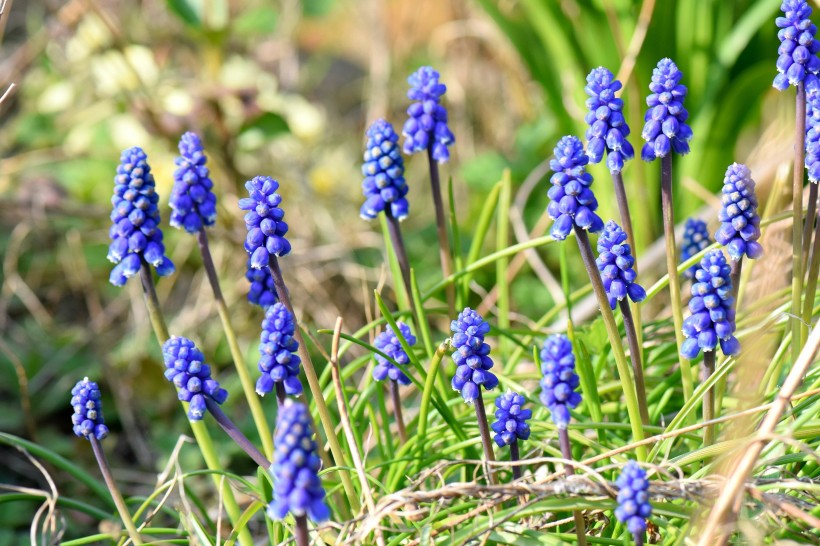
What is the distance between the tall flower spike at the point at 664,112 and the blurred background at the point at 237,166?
1.82m

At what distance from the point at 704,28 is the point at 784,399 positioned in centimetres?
359

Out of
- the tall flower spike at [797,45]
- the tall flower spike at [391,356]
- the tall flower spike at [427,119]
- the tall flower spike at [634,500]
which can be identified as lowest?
the tall flower spike at [634,500]

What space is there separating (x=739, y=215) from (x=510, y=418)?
0.85 m

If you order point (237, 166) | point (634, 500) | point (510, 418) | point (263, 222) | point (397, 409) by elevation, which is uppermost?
point (237, 166)

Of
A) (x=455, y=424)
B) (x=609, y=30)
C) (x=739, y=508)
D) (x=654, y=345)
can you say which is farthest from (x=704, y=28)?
(x=739, y=508)

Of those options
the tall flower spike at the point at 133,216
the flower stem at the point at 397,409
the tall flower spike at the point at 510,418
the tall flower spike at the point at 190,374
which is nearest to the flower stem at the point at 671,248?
the tall flower spike at the point at 510,418

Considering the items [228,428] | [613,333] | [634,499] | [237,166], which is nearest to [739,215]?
[613,333]

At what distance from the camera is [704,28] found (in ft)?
17.0

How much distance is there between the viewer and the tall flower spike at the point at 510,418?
245cm

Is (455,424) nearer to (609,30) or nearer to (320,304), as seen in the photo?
(320,304)

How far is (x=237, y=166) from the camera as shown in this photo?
20.3 ft

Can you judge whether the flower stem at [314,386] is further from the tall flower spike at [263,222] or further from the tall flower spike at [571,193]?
the tall flower spike at [571,193]

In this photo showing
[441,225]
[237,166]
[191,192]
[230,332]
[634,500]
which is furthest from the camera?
[237,166]

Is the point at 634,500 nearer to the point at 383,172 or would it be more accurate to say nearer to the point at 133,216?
the point at 383,172
